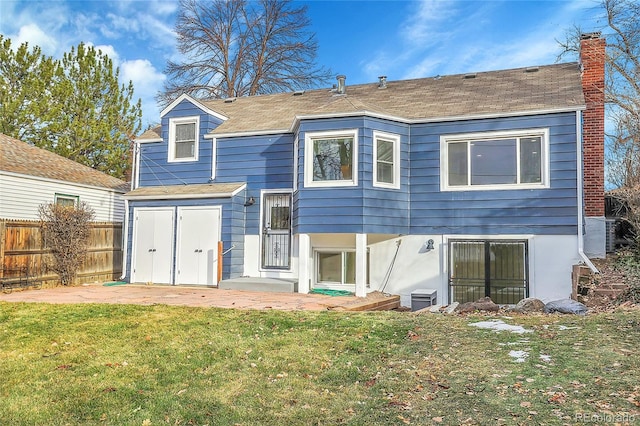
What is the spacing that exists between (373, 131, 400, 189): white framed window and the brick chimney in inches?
174

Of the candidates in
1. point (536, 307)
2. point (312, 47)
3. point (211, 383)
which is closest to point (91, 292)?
point (211, 383)

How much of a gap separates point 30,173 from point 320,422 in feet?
47.4

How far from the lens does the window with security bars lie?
409 inches

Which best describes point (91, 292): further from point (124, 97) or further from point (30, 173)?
point (124, 97)

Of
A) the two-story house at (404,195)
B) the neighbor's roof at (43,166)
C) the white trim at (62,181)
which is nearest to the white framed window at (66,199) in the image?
the white trim at (62,181)

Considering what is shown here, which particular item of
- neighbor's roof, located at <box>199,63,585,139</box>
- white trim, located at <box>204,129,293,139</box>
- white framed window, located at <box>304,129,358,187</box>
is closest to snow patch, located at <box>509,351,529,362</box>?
white framed window, located at <box>304,129,358,187</box>

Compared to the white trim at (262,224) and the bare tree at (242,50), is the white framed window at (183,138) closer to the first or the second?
the white trim at (262,224)

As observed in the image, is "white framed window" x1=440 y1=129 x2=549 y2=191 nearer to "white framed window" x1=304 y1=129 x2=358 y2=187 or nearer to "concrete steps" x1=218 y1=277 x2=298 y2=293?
"white framed window" x1=304 y1=129 x2=358 y2=187

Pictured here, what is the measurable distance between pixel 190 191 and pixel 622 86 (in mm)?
12797

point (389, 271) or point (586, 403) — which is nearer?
point (586, 403)

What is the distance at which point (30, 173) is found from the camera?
14.6m

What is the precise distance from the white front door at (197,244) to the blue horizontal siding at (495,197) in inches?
202

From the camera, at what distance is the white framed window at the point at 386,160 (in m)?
10.7

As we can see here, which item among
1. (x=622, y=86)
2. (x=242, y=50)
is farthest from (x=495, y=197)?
(x=242, y=50)
